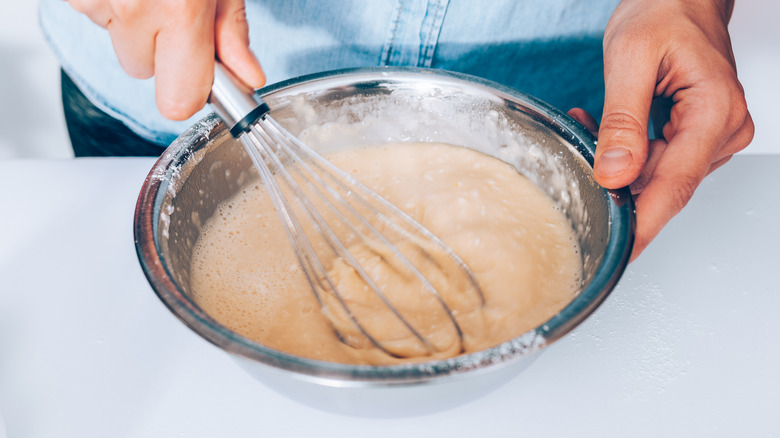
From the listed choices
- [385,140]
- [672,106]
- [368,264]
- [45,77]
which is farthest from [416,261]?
[45,77]

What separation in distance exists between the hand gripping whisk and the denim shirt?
23cm

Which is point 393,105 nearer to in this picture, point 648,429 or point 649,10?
point 649,10

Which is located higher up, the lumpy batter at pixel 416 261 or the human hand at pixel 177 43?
the human hand at pixel 177 43

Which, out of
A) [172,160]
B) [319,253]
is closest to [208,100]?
[172,160]

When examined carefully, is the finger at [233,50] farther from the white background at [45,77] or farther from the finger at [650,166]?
the white background at [45,77]

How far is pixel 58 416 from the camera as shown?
1.81 feet

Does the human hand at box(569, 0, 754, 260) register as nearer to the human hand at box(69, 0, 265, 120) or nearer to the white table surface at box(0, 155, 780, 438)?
the white table surface at box(0, 155, 780, 438)

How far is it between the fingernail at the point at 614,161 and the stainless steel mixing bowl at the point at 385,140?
0.07 feet

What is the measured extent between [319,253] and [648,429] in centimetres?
35

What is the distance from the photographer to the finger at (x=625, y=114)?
544 mm

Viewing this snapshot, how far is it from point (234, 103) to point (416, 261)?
23cm

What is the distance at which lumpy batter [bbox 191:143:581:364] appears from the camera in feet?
1.78

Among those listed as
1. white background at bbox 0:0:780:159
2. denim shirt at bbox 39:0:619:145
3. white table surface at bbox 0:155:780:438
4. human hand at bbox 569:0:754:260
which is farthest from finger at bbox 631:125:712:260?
white background at bbox 0:0:780:159

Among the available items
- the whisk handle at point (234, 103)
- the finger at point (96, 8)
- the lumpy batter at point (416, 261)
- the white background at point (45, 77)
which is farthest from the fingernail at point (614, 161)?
the white background at point (45, 77)
